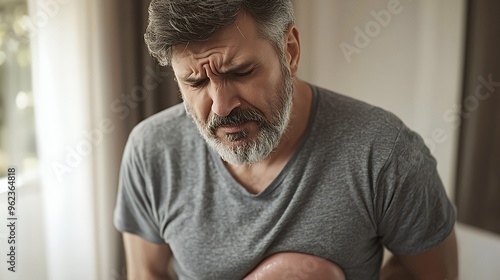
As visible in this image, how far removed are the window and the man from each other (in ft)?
1.17

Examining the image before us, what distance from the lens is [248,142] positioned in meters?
0.86

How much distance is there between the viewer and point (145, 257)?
1.11m

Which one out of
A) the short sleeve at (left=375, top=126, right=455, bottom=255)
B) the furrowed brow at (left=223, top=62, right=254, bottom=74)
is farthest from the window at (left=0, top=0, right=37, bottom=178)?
the short sleeve at (left=375, top=126, right=455, bottom=255)

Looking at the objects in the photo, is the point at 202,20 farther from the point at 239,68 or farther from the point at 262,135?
the point at 262,135

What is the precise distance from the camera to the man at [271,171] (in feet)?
2.67

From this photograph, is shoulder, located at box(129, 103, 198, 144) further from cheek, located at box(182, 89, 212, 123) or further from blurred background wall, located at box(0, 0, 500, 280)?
blurred background wall, located at box(0, 0, 500, 280)

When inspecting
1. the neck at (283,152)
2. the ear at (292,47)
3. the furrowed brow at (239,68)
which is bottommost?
the neck at (283,152)

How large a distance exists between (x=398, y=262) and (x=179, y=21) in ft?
2.15

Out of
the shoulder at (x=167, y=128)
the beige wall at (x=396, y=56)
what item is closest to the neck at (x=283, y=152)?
the shoulder at (x=167, y=128)

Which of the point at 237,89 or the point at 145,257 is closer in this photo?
the point at 237,89

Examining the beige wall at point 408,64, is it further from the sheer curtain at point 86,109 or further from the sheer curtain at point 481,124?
the sheer curtain at point 86,109

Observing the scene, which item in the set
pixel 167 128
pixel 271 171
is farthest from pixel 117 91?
pixel 271 171

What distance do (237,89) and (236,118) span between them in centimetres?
5

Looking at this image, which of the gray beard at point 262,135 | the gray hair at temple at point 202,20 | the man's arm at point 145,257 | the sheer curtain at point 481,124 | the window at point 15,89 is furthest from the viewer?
the sheer curtain at point 481,124
